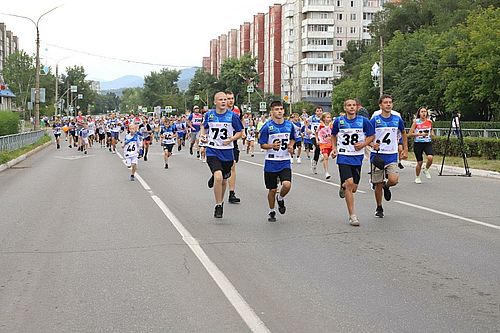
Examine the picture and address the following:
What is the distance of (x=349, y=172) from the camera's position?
10.7m

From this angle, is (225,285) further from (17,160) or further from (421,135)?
(17,160)

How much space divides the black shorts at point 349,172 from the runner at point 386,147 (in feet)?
2.83

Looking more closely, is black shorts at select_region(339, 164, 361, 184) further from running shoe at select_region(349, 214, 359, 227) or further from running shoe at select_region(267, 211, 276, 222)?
running shoe at select_region(267, 211, 276, 222)

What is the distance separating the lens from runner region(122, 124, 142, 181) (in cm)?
1928

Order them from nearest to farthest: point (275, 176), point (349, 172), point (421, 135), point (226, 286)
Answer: point (226, 286), point (349, 172), point (275, 176), point (421, 135)

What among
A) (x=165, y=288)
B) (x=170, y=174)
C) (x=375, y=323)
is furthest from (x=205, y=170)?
(x=375, y=323)

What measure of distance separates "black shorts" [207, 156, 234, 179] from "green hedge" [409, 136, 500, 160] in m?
16.2

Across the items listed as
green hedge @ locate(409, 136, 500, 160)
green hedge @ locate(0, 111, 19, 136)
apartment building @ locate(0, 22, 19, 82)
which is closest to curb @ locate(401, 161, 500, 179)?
green hedge @ locate(409, 136, 500, 160)

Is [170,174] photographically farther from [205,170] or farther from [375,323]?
[375,323]

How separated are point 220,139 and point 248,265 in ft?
12.7

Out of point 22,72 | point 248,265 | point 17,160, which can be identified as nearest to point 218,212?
point 248,265

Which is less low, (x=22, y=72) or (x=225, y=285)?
(x=22, y=72)

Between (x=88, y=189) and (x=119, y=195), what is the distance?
5.54ft

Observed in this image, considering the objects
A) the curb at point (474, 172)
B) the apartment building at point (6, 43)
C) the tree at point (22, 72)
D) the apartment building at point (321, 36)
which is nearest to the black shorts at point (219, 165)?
the curb at point (474, 172)
